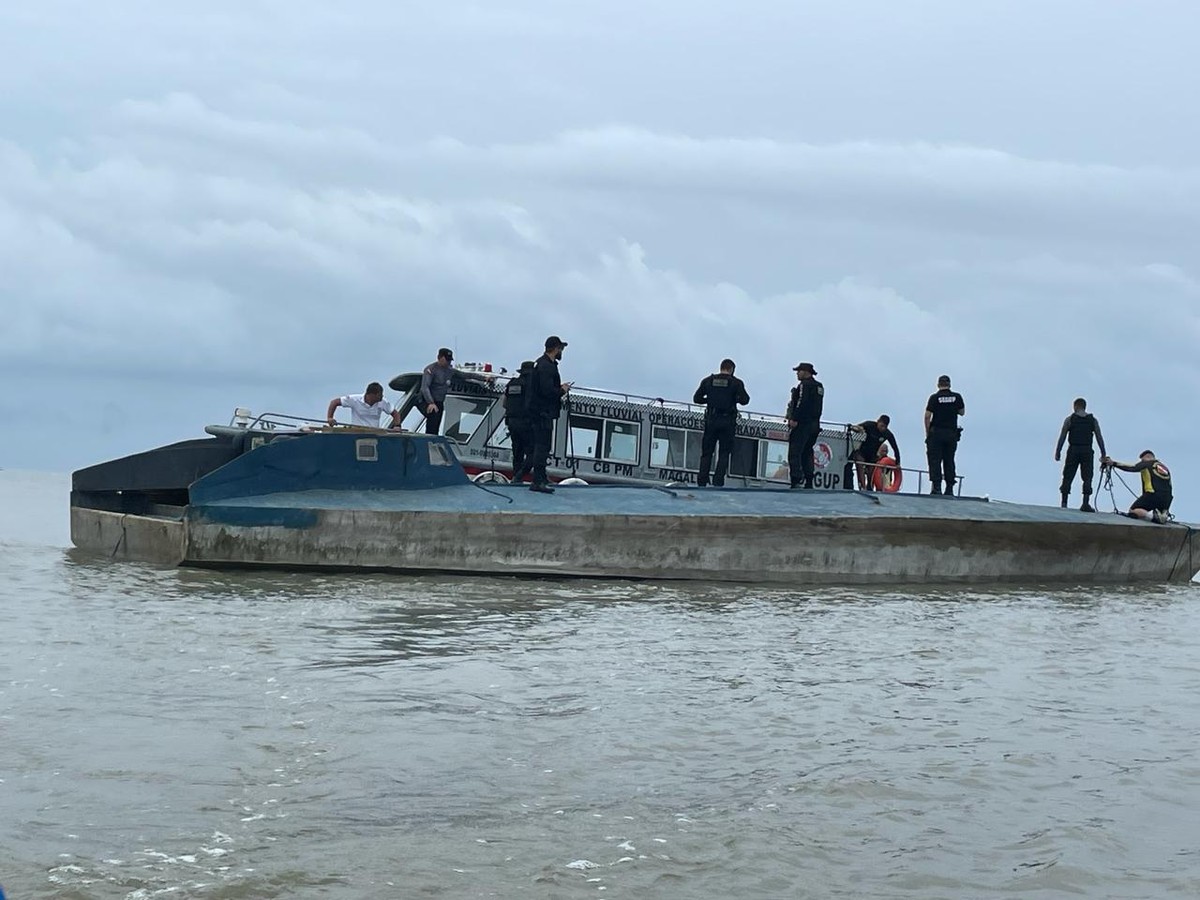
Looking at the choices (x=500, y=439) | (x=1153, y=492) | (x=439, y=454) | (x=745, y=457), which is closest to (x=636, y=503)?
(x=439, y=454)

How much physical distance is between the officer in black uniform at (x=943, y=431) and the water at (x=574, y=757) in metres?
5.86

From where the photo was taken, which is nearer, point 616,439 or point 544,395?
point 544,395

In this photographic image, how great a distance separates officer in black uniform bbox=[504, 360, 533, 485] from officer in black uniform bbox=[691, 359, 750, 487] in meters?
1.92

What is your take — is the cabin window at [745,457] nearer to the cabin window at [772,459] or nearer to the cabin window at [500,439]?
the cabin window at [772,459]

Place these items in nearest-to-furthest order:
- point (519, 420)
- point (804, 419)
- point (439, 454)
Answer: point (439, 454) → point (519, 420) → point (804, 419)

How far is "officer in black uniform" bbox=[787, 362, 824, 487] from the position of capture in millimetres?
16047

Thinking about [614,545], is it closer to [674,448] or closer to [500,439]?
[500,439]

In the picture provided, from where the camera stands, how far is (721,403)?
51.4 ft

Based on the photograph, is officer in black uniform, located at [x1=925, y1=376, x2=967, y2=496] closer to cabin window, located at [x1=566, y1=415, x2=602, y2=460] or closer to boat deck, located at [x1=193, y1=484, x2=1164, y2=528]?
boat deck, located at [x1=193, y1=484, x2=1164, y2=528]

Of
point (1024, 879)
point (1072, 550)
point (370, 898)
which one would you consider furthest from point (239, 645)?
point (1072, 550)

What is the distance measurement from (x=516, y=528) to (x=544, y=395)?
1.48 m

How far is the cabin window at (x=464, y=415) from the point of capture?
17.8 metres

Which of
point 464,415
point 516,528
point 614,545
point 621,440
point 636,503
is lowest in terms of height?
point 614,545

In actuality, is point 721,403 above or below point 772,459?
above
